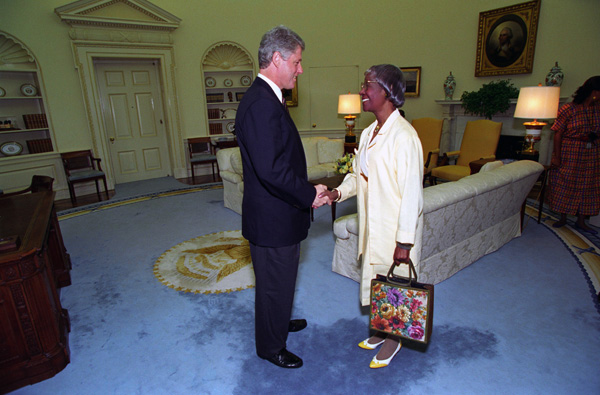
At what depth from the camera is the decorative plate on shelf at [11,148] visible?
18.8 feet

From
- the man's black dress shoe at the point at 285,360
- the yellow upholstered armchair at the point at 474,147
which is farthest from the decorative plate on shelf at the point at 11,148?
the yellow upholstered armchair at the point at 474,147

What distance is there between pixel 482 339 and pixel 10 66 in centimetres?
736

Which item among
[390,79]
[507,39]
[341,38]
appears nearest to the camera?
[390,79]

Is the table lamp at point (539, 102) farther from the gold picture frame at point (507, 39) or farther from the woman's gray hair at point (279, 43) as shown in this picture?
the woman's gray hair at point (279, 43)

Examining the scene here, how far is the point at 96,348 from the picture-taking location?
→ 7.91 feet

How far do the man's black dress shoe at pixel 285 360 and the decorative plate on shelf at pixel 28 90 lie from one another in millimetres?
6281

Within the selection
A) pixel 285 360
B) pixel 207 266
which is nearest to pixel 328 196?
pixel 285 360

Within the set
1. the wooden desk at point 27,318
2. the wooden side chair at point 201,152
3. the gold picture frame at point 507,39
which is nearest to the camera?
the wooden desk at point 27,318

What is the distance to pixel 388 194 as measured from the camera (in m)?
1.87

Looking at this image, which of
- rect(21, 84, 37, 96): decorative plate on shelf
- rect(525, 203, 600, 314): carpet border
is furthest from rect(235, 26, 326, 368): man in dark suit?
rect(21, 84, 37, 96): decorative plate on shelf

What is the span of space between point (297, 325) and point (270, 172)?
1374 mm

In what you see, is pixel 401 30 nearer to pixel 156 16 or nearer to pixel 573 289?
pixel 156 16

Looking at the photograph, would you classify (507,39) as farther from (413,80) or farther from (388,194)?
(388,194)

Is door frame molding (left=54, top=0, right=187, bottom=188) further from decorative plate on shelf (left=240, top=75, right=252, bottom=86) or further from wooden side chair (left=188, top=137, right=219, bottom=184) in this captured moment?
decorative plate on shelf (left=240, top=75, right=252, bottom=86)
